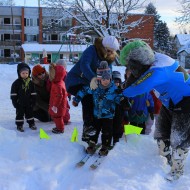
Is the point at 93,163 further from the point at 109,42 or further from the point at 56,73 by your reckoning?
the point at 56,73

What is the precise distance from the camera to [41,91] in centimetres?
630

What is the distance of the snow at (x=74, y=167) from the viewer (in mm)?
3369

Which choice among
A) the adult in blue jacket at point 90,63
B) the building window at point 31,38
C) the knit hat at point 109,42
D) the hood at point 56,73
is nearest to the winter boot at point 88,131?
the adult in blue jacket at point 90,63

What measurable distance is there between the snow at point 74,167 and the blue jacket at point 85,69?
2.76 feet

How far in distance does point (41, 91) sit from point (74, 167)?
8.91ft

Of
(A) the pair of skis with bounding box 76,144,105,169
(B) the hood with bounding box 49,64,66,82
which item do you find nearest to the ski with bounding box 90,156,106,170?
(A) the pair of skis with bounding box 76,144,105,169

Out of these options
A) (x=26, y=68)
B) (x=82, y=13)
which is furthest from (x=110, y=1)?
(x=26, y=68)

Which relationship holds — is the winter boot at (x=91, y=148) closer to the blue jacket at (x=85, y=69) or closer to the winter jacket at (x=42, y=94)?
the blue jacket at (x=85, y=69)

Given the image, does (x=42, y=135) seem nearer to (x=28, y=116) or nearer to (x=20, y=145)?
(x=20, y=145)

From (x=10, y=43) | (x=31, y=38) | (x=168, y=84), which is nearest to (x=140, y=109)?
(x=168, y=84)

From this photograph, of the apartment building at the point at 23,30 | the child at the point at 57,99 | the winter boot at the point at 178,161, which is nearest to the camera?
the winter boot at the point at 178,161

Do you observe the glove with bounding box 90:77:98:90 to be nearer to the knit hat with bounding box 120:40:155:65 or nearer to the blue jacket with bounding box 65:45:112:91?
the blue jacket with bounding box 65:45:112:91

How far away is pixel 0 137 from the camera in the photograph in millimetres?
4512

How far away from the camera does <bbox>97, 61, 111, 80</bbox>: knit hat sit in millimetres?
4305
